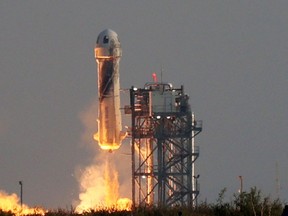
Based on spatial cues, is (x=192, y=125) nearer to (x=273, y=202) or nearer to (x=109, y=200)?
(x=109, y=200)

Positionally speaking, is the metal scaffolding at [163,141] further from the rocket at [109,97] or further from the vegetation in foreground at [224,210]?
the vegetation in foreground at [224,210]

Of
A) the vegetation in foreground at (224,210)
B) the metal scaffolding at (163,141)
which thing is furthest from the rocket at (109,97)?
the vegetation in foreground at (224,210)

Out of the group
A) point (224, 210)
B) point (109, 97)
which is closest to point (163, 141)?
point (109, 97)

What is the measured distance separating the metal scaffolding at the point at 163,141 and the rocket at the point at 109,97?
67.1 inches

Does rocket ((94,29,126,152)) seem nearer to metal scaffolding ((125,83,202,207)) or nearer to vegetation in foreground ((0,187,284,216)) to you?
metal scaffolding ((125,83,202,207))

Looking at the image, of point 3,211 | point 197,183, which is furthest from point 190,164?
point 3,211

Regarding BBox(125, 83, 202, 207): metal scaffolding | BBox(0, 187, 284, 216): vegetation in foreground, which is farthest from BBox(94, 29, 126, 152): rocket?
BBox(0, 187, 284, 216): vegetation in foreground

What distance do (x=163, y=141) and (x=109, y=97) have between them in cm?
633

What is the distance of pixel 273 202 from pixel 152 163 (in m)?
64.5

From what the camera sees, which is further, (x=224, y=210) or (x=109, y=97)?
(x=109, y=97)

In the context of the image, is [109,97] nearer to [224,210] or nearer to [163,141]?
[163,141]

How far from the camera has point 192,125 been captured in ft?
447

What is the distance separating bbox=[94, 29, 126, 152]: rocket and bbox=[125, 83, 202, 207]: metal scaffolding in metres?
1.70

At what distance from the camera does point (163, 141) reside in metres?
133
